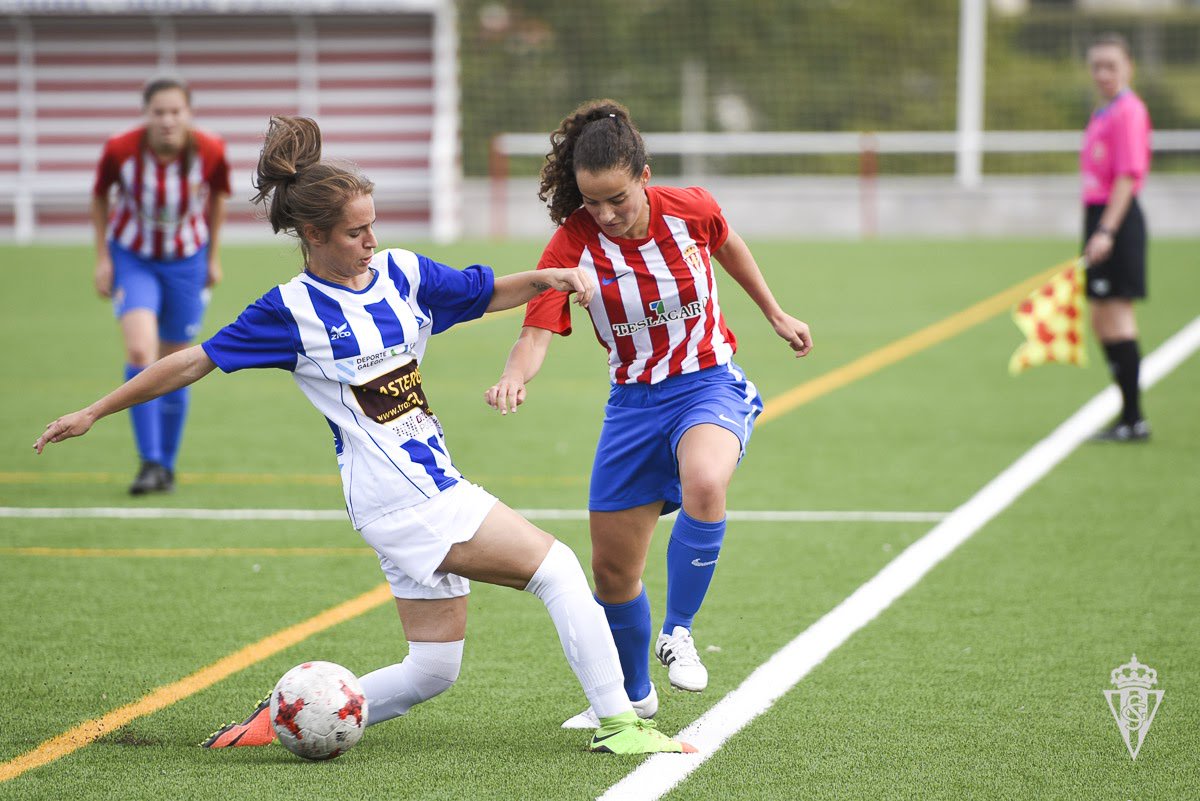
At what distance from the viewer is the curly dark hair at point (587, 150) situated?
3934mm

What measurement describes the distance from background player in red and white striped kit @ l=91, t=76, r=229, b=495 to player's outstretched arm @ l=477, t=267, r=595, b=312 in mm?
3739

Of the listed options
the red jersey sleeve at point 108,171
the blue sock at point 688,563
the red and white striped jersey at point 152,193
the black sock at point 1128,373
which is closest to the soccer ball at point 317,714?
the blue sock at point 688,563

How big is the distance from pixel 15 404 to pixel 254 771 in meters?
6.90

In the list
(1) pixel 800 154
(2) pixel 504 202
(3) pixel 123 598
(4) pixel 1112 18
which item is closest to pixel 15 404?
(3) pixel 123 598

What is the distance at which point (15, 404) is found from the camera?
388 inches

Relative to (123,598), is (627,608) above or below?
above

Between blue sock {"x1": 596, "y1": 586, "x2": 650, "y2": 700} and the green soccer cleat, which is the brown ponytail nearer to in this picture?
blue sock {"x1": 596, "y1": 586, "x2": 650, "y2": 700}

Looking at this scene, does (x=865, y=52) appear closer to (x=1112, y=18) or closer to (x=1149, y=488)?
(x=1112, y=18)

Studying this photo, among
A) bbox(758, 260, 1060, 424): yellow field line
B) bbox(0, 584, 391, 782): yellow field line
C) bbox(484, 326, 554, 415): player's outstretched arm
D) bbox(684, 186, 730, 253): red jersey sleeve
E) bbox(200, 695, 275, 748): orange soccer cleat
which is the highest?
bbox(684, 186, 730, 253): red jersey sleeve

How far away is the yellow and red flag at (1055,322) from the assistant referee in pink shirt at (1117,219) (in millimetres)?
127

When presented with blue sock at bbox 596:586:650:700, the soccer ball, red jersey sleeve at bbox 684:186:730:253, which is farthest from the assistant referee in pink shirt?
the soccer ball

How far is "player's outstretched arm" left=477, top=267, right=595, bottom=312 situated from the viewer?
3807 millimetres

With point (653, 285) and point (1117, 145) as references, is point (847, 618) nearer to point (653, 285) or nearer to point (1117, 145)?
point (653, 285)

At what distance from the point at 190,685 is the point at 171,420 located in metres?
3.19
